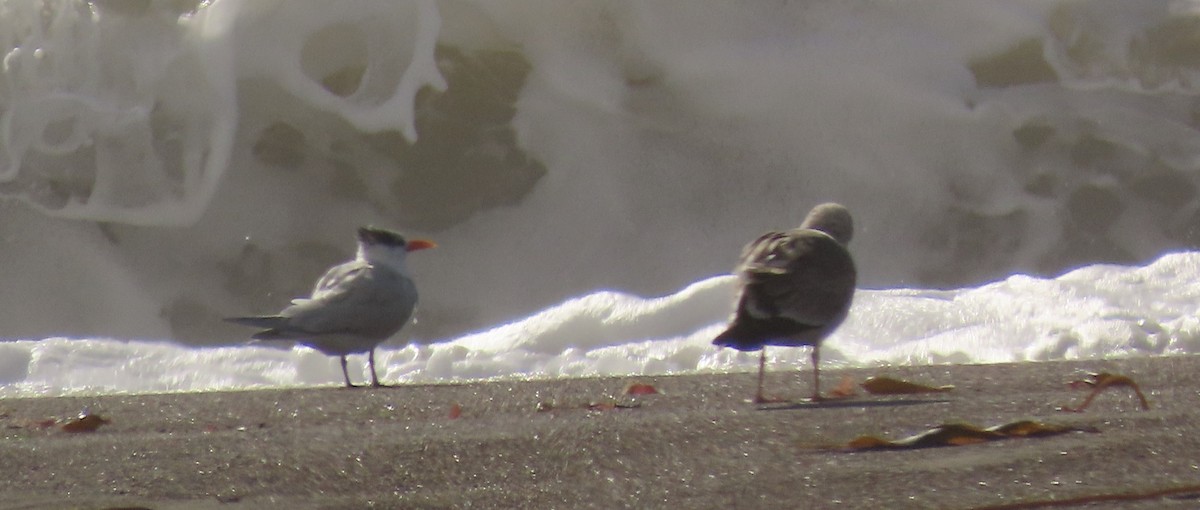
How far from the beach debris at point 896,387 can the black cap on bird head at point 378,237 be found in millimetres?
1663

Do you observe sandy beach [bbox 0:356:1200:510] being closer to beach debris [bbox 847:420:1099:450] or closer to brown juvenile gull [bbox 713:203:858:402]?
beach debris [bbox 847:420:1099:450]

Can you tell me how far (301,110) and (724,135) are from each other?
7.24ft

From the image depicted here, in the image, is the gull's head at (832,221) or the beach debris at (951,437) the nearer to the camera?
the beach debris at (951,437)

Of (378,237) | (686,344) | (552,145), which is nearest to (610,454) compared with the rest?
(378,237)

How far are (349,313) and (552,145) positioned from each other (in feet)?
13.8

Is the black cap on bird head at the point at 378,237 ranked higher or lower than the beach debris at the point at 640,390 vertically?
higher

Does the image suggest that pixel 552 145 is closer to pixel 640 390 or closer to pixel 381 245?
pixel 381 245

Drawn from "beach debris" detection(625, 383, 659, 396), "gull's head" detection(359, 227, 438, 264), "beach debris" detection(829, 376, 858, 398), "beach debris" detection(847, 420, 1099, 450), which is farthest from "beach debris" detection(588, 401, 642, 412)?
"gull's head" detection(359, 227, 438, 264)

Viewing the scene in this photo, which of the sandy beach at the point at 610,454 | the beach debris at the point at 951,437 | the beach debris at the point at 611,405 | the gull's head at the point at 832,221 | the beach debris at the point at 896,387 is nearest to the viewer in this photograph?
the sandy beach at the point at 610,454

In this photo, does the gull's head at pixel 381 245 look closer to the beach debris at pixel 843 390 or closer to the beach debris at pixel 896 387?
the beach debris at pixel 843 390

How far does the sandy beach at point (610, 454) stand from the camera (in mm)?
2285

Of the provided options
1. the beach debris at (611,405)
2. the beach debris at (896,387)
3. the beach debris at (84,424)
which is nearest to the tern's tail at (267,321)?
the beach debris at (84,424)

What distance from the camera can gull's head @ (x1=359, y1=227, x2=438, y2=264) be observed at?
4750 mm

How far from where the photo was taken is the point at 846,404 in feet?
10.9
